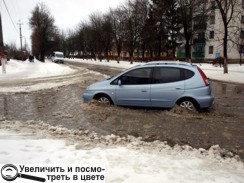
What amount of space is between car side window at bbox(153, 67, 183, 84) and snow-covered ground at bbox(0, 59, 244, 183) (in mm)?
2984

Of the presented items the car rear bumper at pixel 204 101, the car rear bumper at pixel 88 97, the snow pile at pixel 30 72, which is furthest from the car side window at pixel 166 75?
the snow pile at pixel 30 72

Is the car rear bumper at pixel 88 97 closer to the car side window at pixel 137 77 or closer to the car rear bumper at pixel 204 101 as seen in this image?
the car side window at pixel 137 77

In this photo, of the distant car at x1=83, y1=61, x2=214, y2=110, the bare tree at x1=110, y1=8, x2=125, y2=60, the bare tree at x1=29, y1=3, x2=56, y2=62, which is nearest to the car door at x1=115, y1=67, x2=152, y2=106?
the distant car at x1=83, y1=61, x2=214, y2=110

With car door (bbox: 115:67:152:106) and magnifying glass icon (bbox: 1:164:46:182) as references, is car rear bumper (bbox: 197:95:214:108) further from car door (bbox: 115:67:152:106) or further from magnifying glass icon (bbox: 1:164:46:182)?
magnifying glass icon (bbox: 1:164:46:182)

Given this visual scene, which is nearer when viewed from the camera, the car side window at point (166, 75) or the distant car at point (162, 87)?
the distant car at point (162, 87)

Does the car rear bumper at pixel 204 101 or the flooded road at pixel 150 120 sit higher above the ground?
the car rear bumper at pixel 204 101

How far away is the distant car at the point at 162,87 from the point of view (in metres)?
8.34

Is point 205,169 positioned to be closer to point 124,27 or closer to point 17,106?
point 17,106

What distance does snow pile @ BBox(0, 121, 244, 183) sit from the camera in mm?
4281

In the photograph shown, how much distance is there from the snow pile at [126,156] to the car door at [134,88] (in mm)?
2716

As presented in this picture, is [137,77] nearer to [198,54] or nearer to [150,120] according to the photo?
[150,120]

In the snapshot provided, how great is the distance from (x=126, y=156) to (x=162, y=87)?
3.91 m

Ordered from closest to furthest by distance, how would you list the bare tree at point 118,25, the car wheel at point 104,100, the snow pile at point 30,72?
the car wheel at point 104,100 → the snow pile at point 30,72 → the bare tree at point 118,25

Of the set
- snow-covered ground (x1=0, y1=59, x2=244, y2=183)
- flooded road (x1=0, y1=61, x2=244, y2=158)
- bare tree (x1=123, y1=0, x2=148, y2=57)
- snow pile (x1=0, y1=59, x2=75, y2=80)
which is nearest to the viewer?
snow-covered ground (x1=0, y1=59, x2=244, y2=183)
